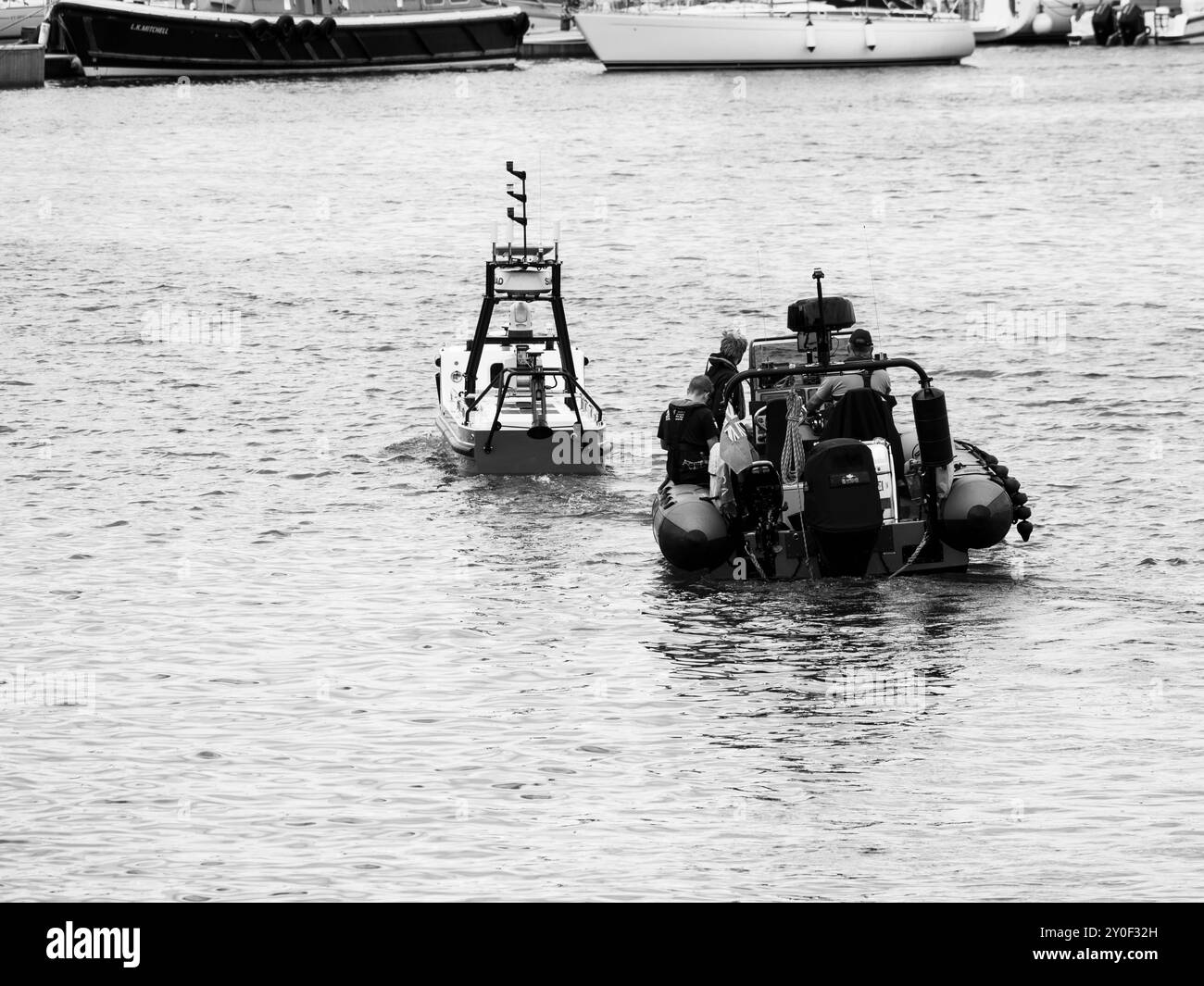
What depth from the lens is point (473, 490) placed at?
21703 mm

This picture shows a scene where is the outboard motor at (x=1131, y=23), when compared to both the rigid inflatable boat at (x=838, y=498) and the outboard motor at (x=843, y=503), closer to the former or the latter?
the rigid inflatable boat at (x=838, y=498)

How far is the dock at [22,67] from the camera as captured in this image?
268 ft

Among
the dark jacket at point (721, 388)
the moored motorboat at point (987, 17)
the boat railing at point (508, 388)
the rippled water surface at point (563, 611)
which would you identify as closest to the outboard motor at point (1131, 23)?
the moored motorboat at point (987, 17)

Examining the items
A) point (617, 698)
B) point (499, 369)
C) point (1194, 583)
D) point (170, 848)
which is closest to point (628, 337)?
point (499, 369)

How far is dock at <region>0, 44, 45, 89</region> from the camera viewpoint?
81625 millimetres

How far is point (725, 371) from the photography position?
18.8 meters

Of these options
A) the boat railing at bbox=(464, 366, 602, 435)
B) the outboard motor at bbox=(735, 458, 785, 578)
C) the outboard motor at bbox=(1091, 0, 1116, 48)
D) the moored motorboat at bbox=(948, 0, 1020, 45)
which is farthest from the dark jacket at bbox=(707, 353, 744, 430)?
the moored motorboat at bbox=(948, 0, 1020, 45)

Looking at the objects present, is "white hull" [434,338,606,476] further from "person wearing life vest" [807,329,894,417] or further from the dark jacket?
"person wearing life vest" [807,329,894,417]

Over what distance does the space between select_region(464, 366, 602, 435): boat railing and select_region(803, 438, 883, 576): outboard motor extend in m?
4.92

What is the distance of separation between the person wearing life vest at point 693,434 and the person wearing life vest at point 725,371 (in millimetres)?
165

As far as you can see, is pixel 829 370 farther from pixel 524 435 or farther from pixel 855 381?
pixel 524 435

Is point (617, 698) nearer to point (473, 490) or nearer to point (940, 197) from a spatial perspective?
point (473, 490)

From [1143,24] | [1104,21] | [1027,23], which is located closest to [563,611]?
[1143,24]
